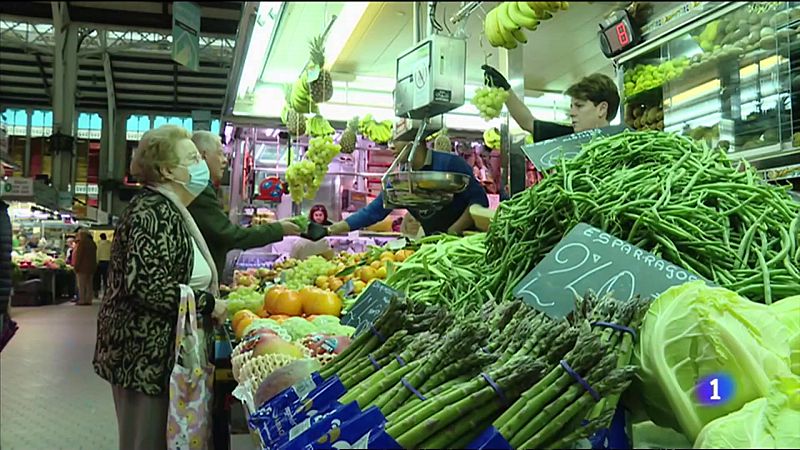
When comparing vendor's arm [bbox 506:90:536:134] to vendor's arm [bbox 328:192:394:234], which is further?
vendor's arm [bbox 328:192:394:234]

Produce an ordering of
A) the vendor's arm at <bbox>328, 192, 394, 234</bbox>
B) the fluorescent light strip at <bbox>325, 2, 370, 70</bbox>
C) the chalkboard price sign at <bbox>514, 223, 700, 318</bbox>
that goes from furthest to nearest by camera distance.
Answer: the vendor's arm at <bbox>328, 192, 394, 234</bbox>, the fluorescent light strip at <bbox>325, 2, 370, 70</bbox>, the chalkboard price sign at <bbox>514, 223, 700, 318</bbox>

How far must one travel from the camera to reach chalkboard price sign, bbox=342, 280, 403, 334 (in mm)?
1713

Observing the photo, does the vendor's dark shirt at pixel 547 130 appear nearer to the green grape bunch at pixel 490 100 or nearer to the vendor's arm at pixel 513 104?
the vendor's arm at pixel 513 104

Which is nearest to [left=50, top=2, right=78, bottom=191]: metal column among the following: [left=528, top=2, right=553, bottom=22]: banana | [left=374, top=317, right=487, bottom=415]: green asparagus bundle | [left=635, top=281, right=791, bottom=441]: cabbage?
[left=528, top=2, right=553, bottom=22]: banana

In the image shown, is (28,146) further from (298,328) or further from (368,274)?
(298,328)

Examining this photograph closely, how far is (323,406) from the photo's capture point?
1015mm

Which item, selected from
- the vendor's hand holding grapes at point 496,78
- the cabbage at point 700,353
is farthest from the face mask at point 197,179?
the cabbage at point 700,353

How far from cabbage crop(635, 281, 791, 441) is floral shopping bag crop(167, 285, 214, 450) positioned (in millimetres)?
1947

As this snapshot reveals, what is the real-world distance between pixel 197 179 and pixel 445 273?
1692 mm

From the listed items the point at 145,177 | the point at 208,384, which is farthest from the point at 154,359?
the point at 145,177

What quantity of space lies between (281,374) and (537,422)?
691 mm

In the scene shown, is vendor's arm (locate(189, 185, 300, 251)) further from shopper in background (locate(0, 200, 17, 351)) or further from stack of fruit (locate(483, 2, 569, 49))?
shopper in background (locate(0, 200, 17, 351))

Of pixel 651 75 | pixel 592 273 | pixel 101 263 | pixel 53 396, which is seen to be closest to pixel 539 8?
pixel 592 273

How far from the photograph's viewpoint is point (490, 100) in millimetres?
2922
